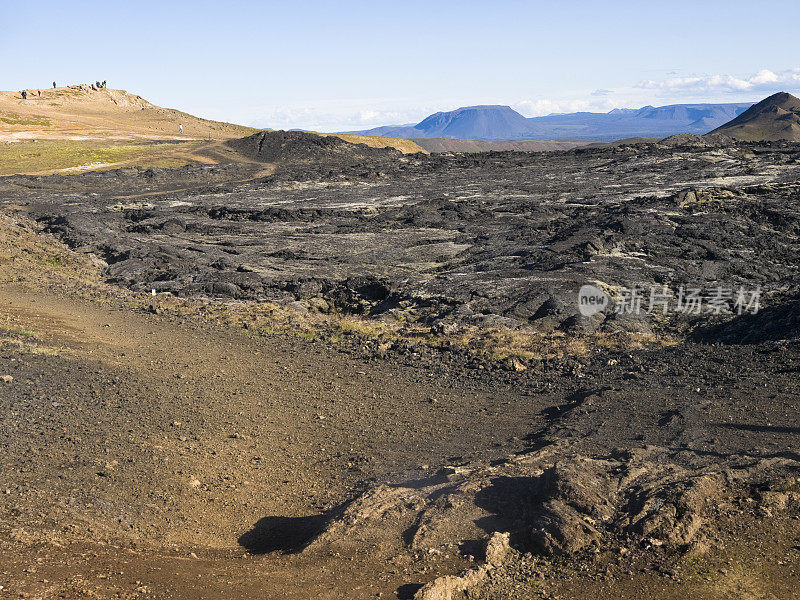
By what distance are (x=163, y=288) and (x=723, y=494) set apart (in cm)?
1884

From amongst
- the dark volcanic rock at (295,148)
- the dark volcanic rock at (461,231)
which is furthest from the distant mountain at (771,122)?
the dark volcanic rock at (295,148)

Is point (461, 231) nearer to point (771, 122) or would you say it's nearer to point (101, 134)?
point (101, 134)

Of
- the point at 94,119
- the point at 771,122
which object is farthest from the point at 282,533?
the point at 771,122

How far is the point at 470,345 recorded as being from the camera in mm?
15789

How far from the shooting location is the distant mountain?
279 ft

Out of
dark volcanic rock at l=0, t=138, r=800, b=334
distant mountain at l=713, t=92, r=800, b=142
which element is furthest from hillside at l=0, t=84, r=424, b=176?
distant mountain at l=713, t=92, r=800, b=142

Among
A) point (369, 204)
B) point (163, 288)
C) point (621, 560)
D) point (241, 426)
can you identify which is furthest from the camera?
point (369, 204)

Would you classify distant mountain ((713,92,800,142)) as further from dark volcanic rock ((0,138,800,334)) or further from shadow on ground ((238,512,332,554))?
shadow on ground ((238,512,332,554))

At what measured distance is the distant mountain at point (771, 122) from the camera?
85.2 m

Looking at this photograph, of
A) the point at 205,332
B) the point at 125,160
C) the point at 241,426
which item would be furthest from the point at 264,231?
the point at 125,160

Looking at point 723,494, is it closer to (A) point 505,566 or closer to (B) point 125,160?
(A) point 505,566

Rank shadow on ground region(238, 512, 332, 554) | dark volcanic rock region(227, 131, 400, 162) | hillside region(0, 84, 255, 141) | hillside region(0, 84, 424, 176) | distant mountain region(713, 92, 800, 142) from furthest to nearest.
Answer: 1. distant mountain region(713, 92, 800, 142)
2. hillside region(0, 84, 255, 141)
3. dark volcanic rock region(227, 131, 400, 162)
4. hillside region(0, 84, 424, 176)
5. shadow on ground region(238, 512, 332, 554)

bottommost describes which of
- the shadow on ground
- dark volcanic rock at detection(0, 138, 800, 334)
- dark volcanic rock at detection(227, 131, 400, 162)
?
the shadow on ground

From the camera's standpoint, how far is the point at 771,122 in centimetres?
9044
